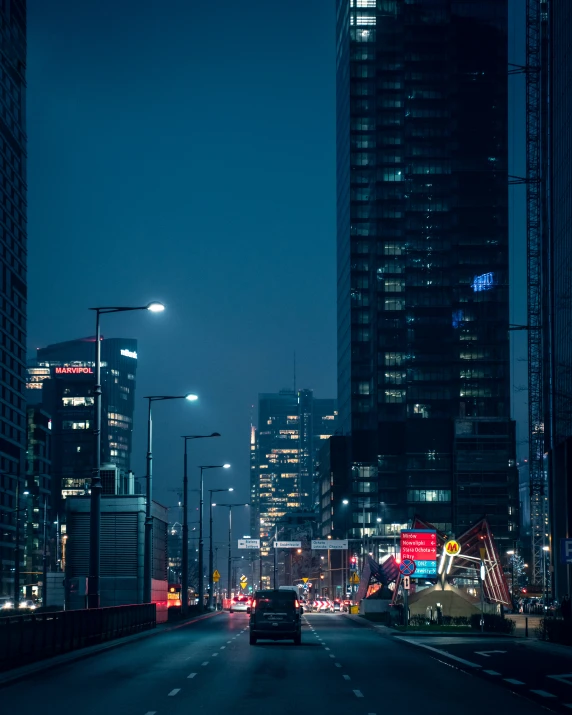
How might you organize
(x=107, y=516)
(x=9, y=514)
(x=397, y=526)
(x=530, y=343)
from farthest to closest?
1. (x=397, y=526)
2. (x=9, y=514)
3. (x=530, y=343)
4. (x=107, y=516)

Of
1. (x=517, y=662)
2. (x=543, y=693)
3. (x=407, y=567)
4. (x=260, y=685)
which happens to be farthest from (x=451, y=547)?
(x=543, y=693)

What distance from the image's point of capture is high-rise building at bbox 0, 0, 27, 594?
15912 cm

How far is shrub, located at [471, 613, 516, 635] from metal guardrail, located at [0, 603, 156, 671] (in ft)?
54.2

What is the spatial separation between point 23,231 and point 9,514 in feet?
143

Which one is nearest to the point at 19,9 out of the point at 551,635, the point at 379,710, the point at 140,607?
the point at 140,607

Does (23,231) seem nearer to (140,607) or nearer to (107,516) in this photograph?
(107,516)

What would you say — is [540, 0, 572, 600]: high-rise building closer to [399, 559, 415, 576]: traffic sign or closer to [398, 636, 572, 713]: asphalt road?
[399, 559, 415, 576]: traffic sign

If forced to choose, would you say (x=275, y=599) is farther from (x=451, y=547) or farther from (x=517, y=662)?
(x=451, y=547)

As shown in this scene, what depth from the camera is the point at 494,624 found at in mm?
54656

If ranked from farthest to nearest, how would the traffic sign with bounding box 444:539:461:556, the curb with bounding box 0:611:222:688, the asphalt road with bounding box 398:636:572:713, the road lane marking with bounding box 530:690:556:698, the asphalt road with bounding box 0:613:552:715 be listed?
the traffic sign with bounding box 444:539:461:556 → the curb with bounding box 0:611:222:688 → the asphalt road with bounding box 398:636:572:713 → the road lane marking with bounding box 530:690:556:698 → the asphalt road with bounding box 0:613:552:715

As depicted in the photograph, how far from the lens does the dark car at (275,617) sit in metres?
42.0

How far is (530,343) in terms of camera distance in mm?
144125

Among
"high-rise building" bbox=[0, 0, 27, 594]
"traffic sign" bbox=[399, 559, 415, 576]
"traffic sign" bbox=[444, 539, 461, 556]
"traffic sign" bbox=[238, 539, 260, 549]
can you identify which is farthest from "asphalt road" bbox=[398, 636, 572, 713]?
"high-rise building" bbox=[0, 0, 27, 594]

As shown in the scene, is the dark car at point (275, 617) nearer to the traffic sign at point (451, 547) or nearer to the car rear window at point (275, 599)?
the car rear window at point (275, 599)
